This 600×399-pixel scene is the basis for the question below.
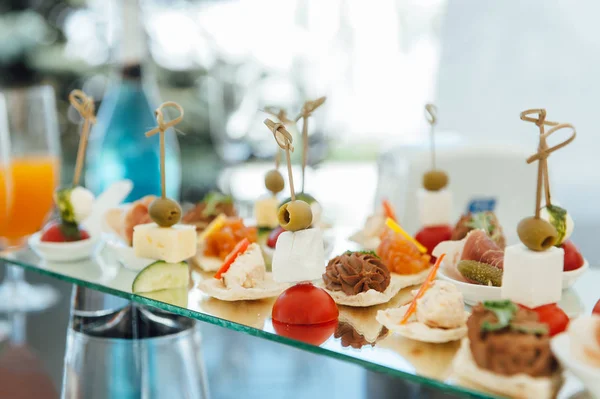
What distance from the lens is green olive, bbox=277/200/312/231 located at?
104 cm

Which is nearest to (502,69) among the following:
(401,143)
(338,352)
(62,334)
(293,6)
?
(401,143)

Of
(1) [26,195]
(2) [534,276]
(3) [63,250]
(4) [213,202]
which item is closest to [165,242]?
(3) [63,250]

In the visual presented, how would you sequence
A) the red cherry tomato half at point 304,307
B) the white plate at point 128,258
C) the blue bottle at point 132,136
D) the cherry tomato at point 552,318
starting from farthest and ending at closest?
the blue bottle at point 132,136 < the white plate at point 128,258 < the red cherry tomato half at point 304,307 < the cherry tomato at point 552,318

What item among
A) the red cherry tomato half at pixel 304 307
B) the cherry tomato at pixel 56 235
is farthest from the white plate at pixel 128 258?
the red cherry tomato half at pixel 304 307

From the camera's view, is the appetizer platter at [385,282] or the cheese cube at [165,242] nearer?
the appetizer platter at [385,282]

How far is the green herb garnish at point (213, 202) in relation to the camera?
5.54 ft

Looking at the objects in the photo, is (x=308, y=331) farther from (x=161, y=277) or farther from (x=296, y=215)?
(x=161, y=277)

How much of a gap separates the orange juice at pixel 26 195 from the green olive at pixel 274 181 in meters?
1.00

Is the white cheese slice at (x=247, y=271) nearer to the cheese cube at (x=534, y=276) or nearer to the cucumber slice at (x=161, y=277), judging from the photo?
the cucumber slice at (x=161, y=277)

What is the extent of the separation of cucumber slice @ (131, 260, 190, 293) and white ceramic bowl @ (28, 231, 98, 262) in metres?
0.32

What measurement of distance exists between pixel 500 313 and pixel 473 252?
379 millimetres

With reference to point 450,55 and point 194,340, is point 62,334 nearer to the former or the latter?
point 194,340

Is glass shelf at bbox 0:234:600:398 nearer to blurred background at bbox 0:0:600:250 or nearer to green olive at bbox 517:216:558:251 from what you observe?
green olive at bbox 517:216:558:251

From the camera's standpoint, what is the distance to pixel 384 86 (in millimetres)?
5047
